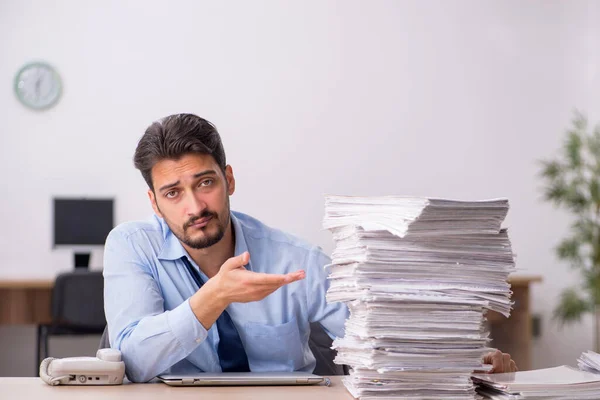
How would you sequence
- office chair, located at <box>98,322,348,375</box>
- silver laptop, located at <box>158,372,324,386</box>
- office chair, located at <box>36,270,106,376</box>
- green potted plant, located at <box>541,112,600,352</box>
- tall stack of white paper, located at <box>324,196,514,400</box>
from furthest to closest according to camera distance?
green potted plant, located at <box>541,112,600,352</box>, office chair, located at <box>36,270,106,376</box>, office chair, located at <box>98,322,348,375</box>, silver laptop, located at <box>158,372,324,386</box>, tall stack of white paper, located at <box>324,196,514,400</box>

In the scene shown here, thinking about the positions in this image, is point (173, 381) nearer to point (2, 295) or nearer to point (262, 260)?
point (262, 260)

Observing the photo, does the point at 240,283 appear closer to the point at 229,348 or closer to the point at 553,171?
the point at 229,348

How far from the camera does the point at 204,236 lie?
175cm

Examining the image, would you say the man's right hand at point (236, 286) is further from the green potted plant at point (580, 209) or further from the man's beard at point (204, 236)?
the green potted plant at point (580, 209)

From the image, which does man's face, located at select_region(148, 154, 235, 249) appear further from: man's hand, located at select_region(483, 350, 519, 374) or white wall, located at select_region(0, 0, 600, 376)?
white wall, located at select_region(0, 0, 600, 376)

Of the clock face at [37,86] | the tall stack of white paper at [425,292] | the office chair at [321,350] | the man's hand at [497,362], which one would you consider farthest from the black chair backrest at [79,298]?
the tall stack of white paper at [425,292]

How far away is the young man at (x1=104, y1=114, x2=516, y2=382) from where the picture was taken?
1.73 metres

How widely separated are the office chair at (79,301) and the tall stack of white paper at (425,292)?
291 centimetres

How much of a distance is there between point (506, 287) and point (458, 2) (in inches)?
168

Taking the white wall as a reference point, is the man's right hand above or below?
below

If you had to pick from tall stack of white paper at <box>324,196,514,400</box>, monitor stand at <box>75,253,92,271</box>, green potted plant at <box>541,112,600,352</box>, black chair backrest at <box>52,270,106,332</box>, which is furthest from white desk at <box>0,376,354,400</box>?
green potted plant at <box>541,112,600,352</box>

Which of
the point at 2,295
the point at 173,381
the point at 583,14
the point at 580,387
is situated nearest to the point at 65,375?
the point at 173,381

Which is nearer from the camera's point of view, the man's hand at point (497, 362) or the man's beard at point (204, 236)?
the man's hand at point (497, 362)

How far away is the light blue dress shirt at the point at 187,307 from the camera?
151 cm
